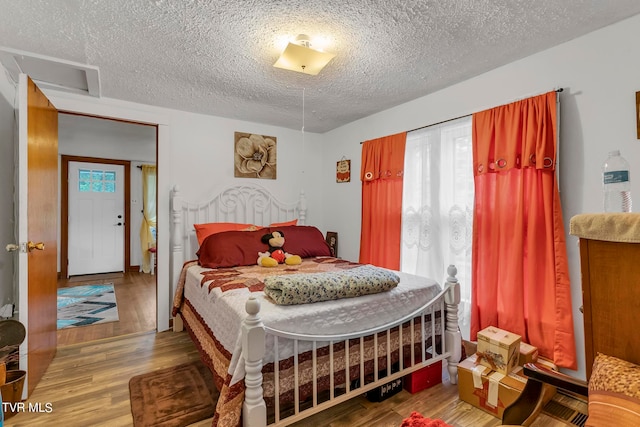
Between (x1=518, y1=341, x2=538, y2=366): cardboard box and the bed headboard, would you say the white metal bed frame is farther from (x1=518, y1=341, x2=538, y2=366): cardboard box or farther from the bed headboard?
(x1=518, y1=341, x2=538, y2=366): cardboard box

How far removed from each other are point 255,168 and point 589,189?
9.84 feet

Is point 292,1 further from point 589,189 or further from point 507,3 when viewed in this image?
point 589,189

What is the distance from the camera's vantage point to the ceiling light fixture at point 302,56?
1797 mm

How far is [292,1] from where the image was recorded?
151 cm

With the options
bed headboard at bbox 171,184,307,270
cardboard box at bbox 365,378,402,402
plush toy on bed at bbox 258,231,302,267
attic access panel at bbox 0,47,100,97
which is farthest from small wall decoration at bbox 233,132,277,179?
cardboard box at bbox 365,378,402,402

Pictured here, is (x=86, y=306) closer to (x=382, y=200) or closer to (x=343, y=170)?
(x=343, y=170)

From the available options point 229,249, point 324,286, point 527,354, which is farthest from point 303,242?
point 527,354

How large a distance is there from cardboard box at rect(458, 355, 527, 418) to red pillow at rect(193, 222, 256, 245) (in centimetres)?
233

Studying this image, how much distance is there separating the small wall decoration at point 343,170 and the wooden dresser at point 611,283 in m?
2.71

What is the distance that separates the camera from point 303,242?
3121 mm

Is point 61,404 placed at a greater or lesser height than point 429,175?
lesser

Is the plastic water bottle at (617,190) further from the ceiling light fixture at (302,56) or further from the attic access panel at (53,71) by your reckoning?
the attic access panel at (53,71)

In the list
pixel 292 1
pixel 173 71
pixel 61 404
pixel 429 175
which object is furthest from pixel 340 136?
pixel 61 404

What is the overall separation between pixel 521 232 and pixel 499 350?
77 cm
